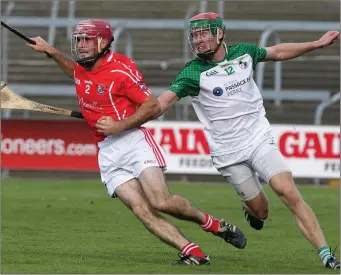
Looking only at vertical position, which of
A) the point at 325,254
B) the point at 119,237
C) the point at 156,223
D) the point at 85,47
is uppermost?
the point at 85,47

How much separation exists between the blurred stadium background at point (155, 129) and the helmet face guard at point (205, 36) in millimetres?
1930

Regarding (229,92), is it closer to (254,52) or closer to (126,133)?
(254,52)

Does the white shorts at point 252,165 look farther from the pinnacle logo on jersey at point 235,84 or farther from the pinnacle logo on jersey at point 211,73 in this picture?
the pinnacle logo on jersey at point 211,73

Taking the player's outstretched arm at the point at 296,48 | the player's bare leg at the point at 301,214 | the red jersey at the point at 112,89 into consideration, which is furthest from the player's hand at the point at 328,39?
the red jersey at the point at 112,89

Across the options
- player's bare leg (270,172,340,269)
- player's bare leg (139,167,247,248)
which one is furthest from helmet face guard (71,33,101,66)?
player's bare leg (270,172,340,269)

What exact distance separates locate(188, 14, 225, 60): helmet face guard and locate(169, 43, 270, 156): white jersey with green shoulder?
11cm

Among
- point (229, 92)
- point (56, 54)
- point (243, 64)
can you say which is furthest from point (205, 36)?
point (56, 54)

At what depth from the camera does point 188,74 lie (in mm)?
9812

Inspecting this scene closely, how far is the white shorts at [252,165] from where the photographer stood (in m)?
9.57

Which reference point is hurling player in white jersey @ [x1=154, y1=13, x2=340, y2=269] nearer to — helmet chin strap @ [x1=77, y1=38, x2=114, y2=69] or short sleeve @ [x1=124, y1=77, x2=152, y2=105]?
short sleeve @ [x1=124, y1=77, x2=152, y2=105]

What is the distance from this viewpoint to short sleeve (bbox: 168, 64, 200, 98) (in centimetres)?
976

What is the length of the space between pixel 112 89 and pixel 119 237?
3.01 m

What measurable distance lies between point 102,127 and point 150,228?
1.00 m

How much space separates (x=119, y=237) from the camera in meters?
12.2
